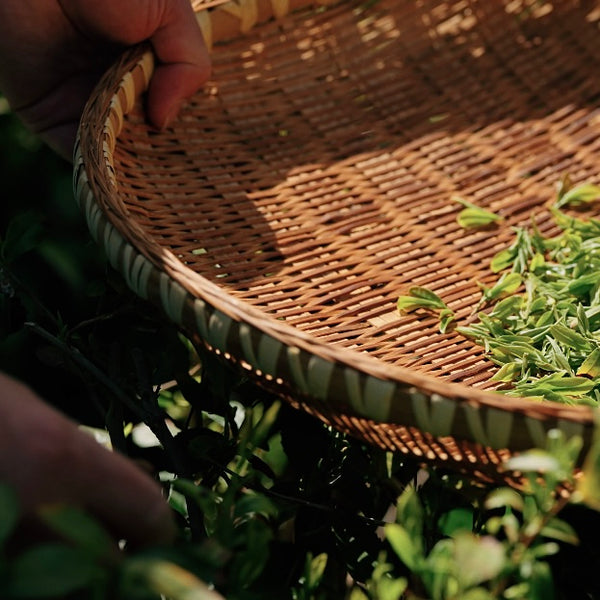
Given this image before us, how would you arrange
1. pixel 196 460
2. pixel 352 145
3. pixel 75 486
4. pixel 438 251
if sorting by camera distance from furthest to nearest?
pixel 352 145
pixel 438 251
pixel 196 460
pixel 75 486

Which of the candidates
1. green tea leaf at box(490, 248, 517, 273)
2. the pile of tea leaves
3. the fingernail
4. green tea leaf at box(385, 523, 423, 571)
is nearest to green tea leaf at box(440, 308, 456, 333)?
the pile of tea leaves

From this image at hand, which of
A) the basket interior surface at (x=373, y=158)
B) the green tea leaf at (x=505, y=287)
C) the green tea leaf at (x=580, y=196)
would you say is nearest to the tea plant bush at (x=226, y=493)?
the basket interior surface at (x=373, y=158)

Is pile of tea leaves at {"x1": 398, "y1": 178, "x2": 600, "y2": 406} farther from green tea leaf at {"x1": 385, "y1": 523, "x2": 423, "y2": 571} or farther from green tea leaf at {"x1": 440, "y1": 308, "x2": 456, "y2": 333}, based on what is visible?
green tea leaf at {"x1": 385, "y1": 523, "x2": 423, "y2": 571}

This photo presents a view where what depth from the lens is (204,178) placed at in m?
1.13

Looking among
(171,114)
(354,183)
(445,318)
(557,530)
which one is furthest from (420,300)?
(557,530)

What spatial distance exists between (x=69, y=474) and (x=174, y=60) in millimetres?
789

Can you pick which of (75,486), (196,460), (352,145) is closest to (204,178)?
(352,145)

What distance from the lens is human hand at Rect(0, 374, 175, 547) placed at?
16.0 inches

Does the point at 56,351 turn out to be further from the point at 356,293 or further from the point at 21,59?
the point at 21,59

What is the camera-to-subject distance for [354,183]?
119 cm

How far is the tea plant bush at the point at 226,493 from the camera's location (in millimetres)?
392

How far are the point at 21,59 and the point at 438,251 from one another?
1.87 feet

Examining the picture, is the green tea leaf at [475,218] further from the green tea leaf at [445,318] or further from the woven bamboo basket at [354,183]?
the green tea leaf at [445,318]

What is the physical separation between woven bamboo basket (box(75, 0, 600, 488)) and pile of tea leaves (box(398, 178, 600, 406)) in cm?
2
